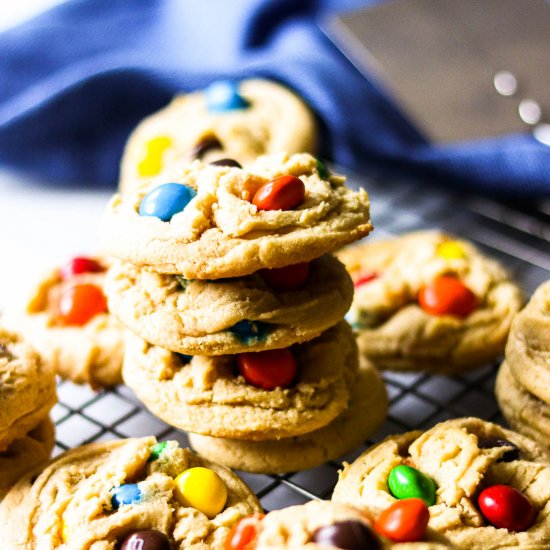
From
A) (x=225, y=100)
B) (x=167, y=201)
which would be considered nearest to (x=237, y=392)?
(x=167, y=201)

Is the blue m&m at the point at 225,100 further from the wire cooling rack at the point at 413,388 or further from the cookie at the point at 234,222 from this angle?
the cookie at the point at 234,222

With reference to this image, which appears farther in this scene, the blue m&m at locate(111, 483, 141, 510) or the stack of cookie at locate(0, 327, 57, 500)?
the stack of cookie at locate(0, 327, 57, 500)

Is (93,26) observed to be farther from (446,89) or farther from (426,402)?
(426,402)

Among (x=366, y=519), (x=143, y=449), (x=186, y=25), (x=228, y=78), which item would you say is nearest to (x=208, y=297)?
(x=143, y=449)

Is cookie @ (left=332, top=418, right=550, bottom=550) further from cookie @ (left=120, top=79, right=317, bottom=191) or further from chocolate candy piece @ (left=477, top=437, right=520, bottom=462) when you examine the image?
cookie @ (left=120, top=79, right=317, bottom=191)

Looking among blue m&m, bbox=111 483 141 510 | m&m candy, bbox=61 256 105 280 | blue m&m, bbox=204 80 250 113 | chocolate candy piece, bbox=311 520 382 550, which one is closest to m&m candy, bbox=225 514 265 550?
chocolate candy piece, bbox=311 520 382 550

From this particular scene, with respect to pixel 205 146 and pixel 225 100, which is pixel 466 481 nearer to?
pixel 205 146
